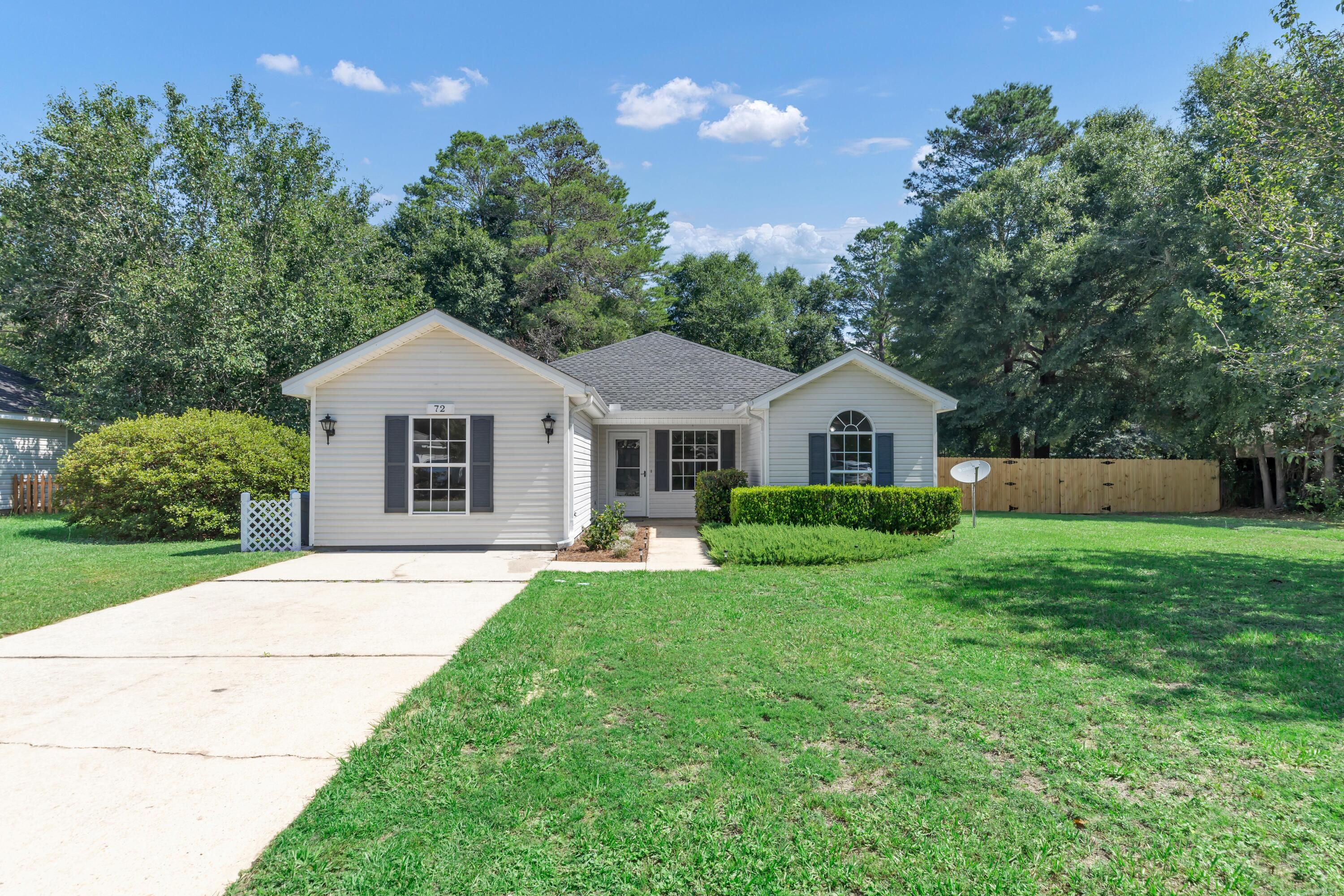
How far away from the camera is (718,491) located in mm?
A: 13836

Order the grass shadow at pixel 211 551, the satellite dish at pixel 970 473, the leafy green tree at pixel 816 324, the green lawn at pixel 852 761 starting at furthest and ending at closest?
1. the leafy green tree at pixel 816 324
2. the satellite dish at pixel 970 473
3. the grass shadow at pixel 211 551
4. the green lawn at pixel 852 761

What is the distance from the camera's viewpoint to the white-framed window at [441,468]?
1113 centimetres

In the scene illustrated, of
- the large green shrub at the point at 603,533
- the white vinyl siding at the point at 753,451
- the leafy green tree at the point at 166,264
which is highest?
the leafy green tree at the point at 166,264

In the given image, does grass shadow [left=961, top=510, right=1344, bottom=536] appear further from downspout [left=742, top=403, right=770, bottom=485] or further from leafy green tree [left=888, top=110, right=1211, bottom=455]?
downspout [left=742, top=403, right=770, bottom=485]

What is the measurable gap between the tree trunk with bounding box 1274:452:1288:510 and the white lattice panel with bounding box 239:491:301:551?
25382 mm

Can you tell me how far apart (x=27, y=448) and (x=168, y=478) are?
11.5 meters

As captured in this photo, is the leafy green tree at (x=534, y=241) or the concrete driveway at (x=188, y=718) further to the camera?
the leafy green tree at (x=534, y=241)

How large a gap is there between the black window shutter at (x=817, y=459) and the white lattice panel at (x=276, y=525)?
371 inches

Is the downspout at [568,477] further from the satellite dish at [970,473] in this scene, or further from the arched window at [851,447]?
the satellite dish at [970,473]

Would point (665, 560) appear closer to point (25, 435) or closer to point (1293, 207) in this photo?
point (1293, 207)

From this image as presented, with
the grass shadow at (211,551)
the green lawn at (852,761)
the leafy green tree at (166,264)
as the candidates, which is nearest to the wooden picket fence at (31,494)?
the leafy green tree at (166,264)

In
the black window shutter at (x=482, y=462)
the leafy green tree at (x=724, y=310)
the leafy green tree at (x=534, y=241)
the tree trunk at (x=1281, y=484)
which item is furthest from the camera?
the leafy green tree at (x=724, y=310)

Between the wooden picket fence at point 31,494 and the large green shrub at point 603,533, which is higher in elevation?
the wooden picket fence at point 31,494

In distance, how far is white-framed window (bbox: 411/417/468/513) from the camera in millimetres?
11133
